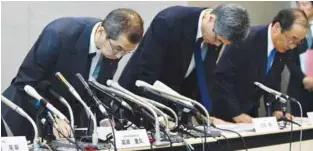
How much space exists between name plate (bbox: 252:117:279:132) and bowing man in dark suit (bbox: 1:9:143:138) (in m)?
0.73

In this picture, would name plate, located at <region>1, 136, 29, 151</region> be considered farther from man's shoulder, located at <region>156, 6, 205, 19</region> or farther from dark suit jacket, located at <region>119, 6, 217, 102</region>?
man's shoulder, located at <region>156, 6, 205, 19</region>

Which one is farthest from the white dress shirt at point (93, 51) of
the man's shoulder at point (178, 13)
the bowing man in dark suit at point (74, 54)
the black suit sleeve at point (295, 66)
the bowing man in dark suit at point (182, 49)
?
the black suit sleeve at point (295, 66)

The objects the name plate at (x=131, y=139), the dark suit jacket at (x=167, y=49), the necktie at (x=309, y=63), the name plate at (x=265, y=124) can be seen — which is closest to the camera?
the name plate at (x=131, y=139)

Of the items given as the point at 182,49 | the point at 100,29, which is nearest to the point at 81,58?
the point at 100,29

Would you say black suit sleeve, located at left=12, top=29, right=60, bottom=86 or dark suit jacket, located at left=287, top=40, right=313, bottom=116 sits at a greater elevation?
black suit sleeve, located at left=12, top=29, right=60, bottom=86

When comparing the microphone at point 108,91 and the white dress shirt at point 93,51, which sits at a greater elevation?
the white dress shirt at point 93,51

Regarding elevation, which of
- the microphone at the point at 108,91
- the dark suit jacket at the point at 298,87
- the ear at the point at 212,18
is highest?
the ear at the point at 212,18

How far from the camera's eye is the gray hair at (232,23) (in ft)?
8.73

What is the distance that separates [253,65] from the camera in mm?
3396

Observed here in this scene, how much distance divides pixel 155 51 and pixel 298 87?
1588mm

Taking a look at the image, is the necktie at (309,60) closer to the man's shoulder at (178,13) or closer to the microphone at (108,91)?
the man's shoulder at (178,13)

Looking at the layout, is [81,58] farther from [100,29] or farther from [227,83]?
[227,83]

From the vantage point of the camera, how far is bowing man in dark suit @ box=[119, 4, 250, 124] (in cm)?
277

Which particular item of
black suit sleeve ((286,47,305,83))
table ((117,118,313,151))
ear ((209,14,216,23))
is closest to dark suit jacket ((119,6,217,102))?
ear ((209,14,216,23))
